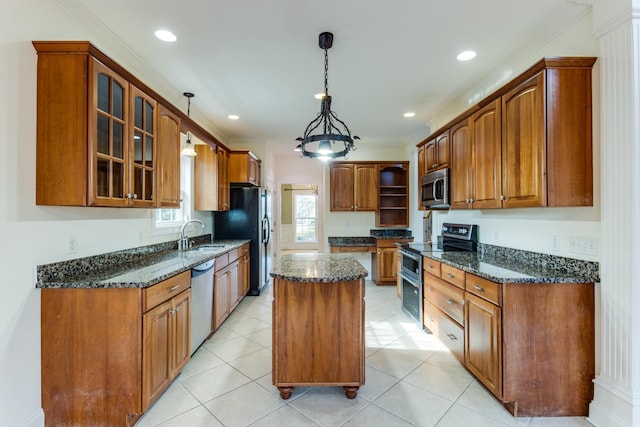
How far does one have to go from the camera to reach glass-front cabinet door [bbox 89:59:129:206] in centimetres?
183

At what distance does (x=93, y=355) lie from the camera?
1858 millimetres

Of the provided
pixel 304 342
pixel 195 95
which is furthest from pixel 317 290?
pixel 195 95

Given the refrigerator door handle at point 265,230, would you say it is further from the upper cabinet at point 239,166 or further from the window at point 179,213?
the window at point 179,213

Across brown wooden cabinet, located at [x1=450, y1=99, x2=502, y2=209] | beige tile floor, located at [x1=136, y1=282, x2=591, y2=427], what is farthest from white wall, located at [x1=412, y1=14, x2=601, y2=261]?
beige tile floor, located at [x1=136, y1=282, x2=591, y2=427]

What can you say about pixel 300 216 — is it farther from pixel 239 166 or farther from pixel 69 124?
pixel 69 124

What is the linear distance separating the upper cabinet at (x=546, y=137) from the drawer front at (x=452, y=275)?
633 mm

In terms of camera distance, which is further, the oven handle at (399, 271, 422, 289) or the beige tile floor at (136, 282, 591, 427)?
the oven handle at (399, 271, 422, 289)

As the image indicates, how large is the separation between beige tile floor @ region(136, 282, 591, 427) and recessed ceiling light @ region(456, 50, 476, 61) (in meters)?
2.70

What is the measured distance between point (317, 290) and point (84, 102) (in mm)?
1841

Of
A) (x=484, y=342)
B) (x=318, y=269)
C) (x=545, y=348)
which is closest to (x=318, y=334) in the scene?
(x=318, y=269)

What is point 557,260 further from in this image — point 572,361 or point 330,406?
point 330,406

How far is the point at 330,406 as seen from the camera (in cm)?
211
